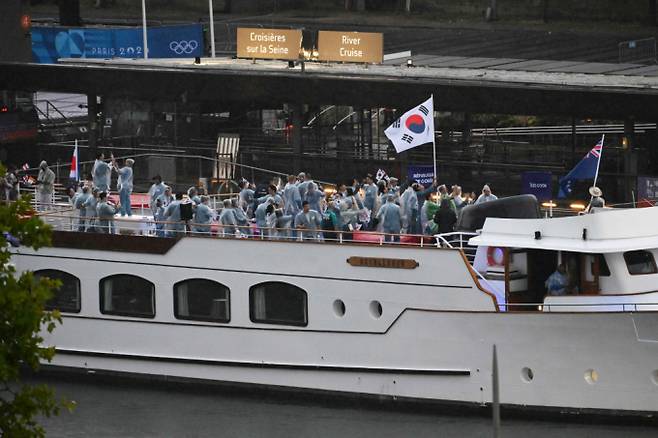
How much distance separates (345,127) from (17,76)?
33.5 ft

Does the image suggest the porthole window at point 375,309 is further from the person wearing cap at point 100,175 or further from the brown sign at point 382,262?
the person wearing cap at point 100,175

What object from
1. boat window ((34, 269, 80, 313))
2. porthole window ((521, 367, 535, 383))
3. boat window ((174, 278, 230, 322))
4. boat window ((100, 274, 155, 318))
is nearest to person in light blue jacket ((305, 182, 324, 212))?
boat window ((174, 278, 230, 322))

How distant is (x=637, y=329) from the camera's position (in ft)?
91.5

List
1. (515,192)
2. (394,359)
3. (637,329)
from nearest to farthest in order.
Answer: (637,329) < (394,359) < (515,192)

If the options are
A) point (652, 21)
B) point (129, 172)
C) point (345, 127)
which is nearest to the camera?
point (129, 172)

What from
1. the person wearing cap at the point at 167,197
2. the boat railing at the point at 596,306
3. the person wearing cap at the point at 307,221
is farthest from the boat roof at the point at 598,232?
the person wearing cap at the point at 167,197

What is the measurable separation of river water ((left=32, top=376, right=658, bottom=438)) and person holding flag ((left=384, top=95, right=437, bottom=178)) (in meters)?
5.32

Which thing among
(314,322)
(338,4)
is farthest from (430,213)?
(338,4)

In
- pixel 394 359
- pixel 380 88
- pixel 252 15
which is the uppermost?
pixel 252 15

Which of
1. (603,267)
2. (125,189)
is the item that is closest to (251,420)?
(125,189)

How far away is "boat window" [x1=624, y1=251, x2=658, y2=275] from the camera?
28516 millimetres

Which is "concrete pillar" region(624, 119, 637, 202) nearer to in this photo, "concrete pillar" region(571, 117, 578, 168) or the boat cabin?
"concrete pillar" region(571, 117, 578, 168)

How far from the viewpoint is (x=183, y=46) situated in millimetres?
50500

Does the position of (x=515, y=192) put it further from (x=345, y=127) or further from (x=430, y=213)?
(x=430, y=213)
